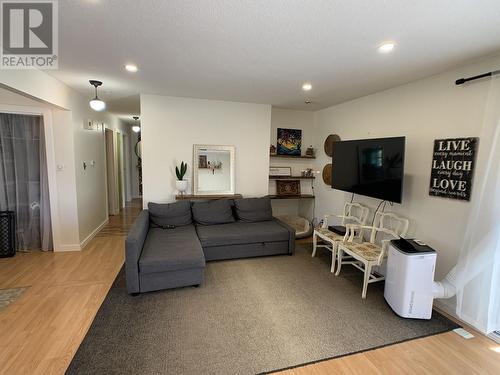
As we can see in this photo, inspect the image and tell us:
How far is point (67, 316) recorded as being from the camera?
2.23 meters

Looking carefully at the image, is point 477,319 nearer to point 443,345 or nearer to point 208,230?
point 443,345

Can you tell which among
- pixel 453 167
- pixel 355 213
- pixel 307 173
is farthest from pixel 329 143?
pixel 453 167

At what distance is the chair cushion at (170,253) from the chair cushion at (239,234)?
0.22 m

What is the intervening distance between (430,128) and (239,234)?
2544 mm

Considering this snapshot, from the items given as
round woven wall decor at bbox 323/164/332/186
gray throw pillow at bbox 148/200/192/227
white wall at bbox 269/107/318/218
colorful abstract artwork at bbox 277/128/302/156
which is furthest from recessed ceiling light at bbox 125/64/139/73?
round woven wall decor at bbox 323/164/332/186

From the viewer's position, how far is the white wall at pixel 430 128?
229 cm

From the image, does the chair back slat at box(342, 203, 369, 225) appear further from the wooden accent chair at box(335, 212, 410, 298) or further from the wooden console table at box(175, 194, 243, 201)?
the wooden console table at box(175, 194, 243, 201)

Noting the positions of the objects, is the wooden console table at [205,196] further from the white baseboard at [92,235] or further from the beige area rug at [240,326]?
the white baseboard at [92,235]

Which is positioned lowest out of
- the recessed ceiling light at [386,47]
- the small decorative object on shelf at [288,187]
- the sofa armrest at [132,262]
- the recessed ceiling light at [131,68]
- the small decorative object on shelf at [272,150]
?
the sofa armrest at [132,262]

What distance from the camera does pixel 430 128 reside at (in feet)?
8.65

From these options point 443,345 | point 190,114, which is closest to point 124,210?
point 190,114
